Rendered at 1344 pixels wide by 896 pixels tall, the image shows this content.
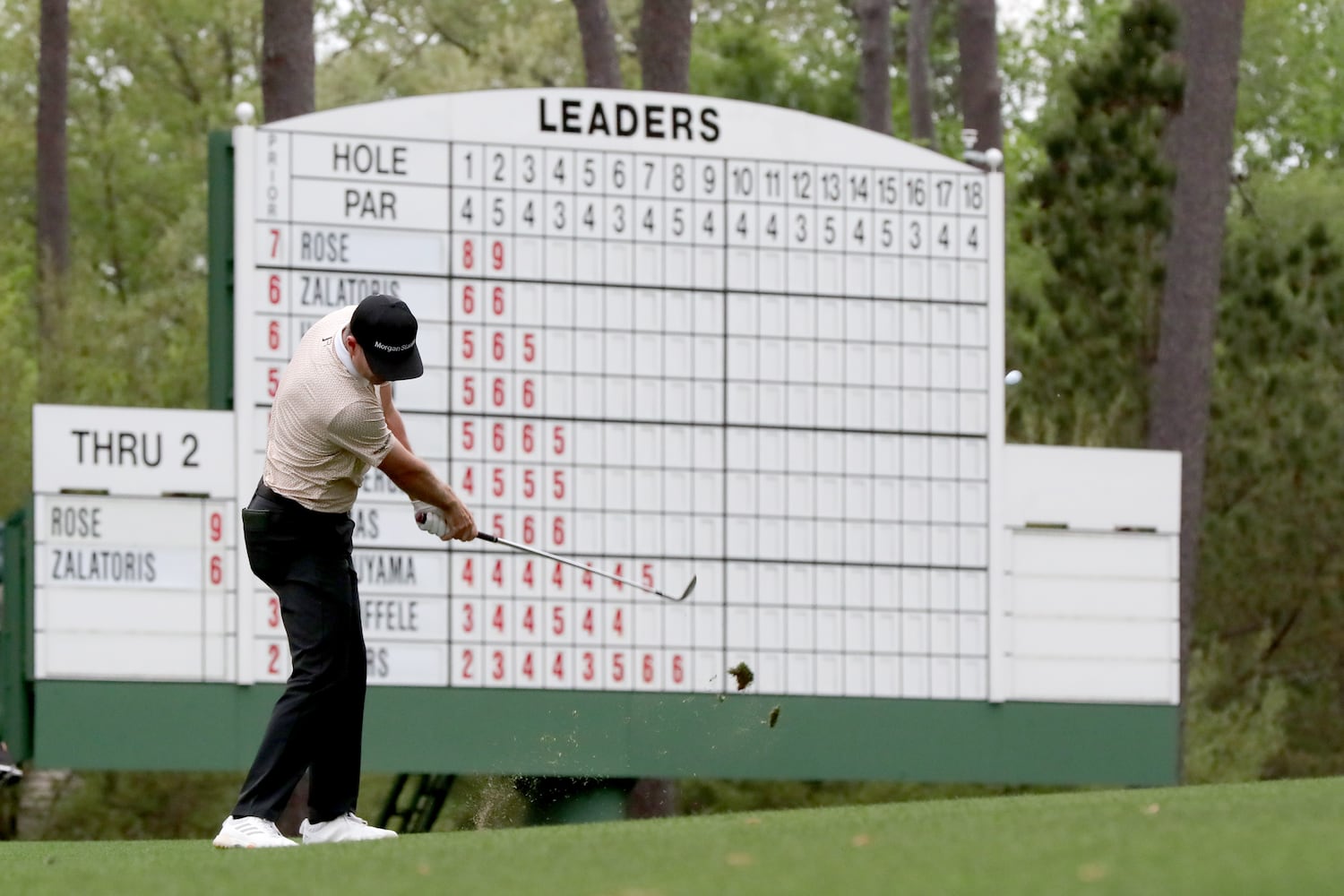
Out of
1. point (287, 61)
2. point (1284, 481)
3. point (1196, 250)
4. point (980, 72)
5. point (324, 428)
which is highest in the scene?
point (980, 72)

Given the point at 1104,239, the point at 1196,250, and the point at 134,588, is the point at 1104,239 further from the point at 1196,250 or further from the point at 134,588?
the point at 134,588

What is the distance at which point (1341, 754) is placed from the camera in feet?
85.3

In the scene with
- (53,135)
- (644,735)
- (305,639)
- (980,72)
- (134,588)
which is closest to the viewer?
(305,639)

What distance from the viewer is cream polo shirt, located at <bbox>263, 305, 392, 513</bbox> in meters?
7.70

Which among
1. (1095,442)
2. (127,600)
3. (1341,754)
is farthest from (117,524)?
(1341,754)

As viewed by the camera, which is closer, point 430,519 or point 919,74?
point 430,519

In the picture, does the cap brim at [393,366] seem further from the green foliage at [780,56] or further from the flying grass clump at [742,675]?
the green foliage at [780,56]

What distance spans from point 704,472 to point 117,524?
9.41ft

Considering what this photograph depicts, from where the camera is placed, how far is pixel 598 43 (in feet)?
69.4

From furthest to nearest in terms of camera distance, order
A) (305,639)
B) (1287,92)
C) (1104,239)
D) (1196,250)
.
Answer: (1287,92), (1104,239), (1196,250), (305,639)

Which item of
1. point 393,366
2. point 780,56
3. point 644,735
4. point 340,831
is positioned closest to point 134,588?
point 644,735

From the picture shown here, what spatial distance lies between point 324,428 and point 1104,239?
12912mm

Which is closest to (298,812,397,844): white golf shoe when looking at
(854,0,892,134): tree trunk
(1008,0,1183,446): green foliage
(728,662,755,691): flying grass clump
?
(728,662,755,691): flying grass clump

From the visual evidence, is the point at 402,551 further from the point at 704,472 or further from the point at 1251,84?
the point at 1251,84
